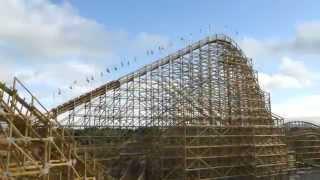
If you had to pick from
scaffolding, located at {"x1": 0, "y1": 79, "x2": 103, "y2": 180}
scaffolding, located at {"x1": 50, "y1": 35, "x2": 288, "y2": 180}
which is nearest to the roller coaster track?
scaffolding, located at {"x1": 50, "y1": 35, "x2": 288, "y2": 180}

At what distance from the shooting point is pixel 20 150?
49.7 ft

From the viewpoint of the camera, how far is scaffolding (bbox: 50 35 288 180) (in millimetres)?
32688

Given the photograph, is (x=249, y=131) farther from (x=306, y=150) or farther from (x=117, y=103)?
(x=306, y=150)

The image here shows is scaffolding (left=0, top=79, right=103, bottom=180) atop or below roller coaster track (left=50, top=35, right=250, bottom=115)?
below

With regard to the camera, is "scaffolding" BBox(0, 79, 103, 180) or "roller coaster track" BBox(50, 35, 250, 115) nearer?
"scaffolding" BBox(0, 79, 103, 180)

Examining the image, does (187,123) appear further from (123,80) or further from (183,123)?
(123,80)

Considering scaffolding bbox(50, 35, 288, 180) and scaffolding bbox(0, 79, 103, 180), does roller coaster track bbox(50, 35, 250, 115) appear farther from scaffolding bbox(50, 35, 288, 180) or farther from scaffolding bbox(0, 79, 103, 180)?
scaffolding bbox(0, 79, 103, 180)

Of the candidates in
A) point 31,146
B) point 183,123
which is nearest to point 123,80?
point 183,123

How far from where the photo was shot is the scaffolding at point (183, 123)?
3269 cm

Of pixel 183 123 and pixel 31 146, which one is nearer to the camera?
pixel 31 146

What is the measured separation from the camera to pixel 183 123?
106 ft

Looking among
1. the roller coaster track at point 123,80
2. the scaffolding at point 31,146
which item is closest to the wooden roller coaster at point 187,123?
the roller coaster track at point 123,80

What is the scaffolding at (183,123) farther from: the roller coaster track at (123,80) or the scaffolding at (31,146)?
the scaffolding at (31,146)

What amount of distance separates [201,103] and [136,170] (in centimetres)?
680
